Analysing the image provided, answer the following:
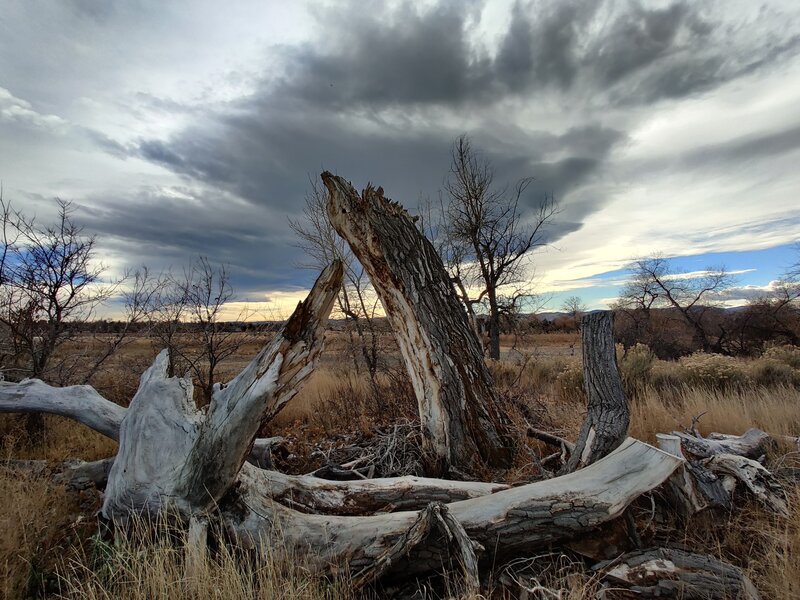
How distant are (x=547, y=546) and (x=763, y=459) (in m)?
2.97

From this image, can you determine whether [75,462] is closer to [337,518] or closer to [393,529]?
[337,518]

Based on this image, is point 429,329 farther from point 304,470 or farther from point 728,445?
point 728,445

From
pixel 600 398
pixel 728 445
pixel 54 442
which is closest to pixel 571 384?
pixel 728 445

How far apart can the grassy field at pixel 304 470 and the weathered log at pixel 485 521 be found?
7.4 inches

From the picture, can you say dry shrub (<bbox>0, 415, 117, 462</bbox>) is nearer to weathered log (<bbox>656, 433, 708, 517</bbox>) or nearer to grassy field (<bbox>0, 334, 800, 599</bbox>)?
grassy field (<bbox>0, 334, 800, 599</bbox>)

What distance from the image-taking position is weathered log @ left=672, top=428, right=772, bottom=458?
434 centimetres

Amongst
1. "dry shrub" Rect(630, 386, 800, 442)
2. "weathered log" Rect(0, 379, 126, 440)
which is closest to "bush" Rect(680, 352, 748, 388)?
"dry shrub" Rect(630, 386, 800, 442)

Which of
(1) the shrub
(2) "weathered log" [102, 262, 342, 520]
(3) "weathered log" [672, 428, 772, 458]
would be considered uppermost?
(2) "weathered log" [102, 262, 342, 520]

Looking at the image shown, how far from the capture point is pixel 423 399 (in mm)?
5168

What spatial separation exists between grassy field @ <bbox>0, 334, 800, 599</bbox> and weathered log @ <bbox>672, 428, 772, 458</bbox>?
0.51 feet

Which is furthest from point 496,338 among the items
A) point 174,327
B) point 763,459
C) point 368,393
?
point 763,459

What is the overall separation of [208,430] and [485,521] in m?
2.19

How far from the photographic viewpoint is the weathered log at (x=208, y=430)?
10.8 feet

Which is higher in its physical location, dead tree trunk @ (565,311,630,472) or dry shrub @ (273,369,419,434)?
dead tree trunk @ (565,311,630,472)
